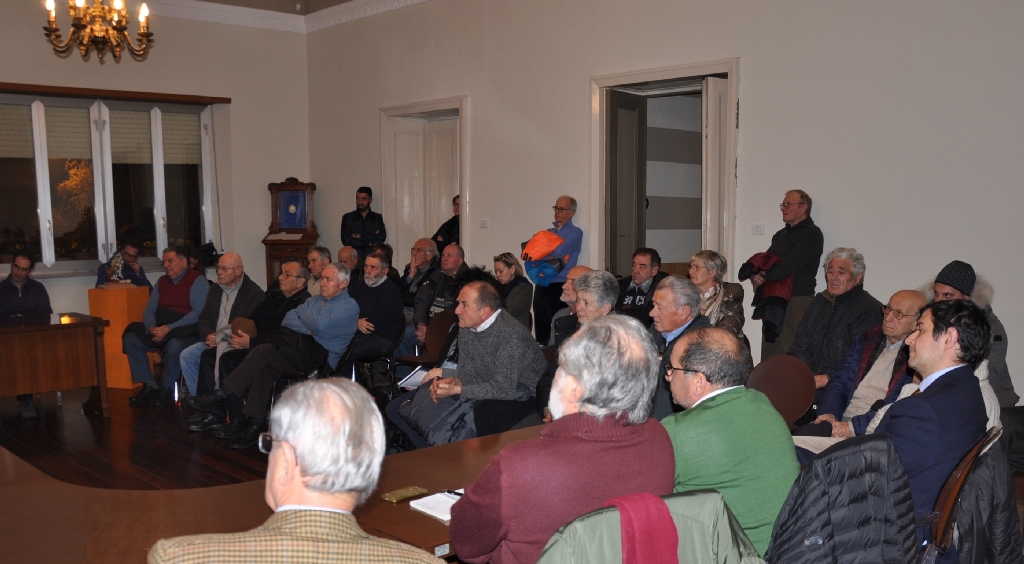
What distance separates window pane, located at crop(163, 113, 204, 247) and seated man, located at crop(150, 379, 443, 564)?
31.4 feet

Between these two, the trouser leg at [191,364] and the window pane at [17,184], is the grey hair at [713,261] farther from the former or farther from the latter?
the window pane at [17,184]

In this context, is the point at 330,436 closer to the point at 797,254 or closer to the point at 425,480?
the point at 425,480

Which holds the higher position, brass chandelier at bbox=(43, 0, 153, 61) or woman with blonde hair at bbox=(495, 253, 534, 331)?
brass chandelier at bbox=(43, 0, 153, 61)

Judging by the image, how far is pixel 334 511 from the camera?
145 cm

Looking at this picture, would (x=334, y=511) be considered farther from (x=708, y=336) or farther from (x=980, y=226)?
(x=980, y=226)

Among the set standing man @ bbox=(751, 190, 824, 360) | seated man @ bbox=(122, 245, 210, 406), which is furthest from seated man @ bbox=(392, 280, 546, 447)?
seated man @ bbox=(122, 245, 210, 406)

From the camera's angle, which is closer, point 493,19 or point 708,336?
point 708,336

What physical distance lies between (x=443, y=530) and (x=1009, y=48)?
15.5ft

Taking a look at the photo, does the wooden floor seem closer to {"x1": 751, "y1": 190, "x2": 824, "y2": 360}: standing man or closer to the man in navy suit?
the man in navy suit

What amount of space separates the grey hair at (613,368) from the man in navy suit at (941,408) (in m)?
0.97

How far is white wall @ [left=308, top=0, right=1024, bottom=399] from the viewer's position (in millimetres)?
5273

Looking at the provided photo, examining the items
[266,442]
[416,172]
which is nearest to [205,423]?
[416,172]

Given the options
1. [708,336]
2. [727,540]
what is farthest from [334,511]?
[708,336]

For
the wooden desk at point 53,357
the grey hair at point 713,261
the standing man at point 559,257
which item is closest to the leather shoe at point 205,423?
the wooden desk at point 53,357
